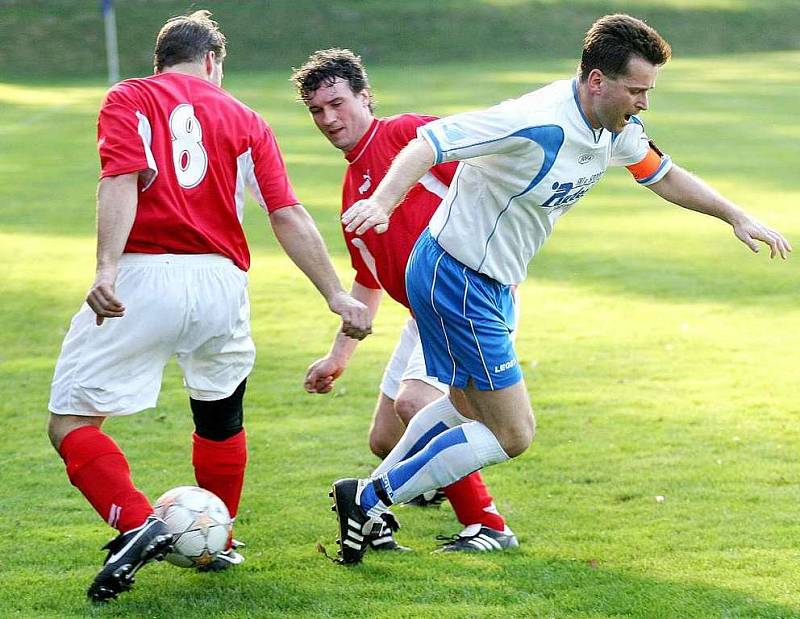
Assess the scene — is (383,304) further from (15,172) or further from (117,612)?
(15,172)

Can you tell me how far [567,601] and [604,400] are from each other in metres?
3.12

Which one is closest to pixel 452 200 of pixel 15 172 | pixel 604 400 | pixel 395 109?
pixel 604 400

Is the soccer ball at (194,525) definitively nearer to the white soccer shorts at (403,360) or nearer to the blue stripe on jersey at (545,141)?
the white soccer shorts at (403,360)

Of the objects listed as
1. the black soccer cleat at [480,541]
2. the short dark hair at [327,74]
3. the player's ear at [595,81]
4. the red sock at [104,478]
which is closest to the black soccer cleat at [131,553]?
the red sock at [104,478]

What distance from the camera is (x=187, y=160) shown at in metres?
4.39

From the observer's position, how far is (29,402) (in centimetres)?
729

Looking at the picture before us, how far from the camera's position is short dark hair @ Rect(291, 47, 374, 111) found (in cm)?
502

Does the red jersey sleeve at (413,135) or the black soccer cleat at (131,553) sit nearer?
the black soccer cleat at (131,553)

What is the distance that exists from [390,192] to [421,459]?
1197 millimetres

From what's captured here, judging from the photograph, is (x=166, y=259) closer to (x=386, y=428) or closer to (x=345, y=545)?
(x=345, y=545)

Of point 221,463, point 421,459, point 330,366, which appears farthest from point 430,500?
point 221,463

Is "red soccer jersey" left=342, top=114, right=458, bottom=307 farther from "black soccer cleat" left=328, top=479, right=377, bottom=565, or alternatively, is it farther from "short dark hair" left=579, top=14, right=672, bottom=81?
"short dark hair" left=579, top=14, right=672, bottom=81

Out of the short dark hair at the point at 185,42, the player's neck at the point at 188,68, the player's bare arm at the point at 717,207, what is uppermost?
the short dark hair at the point at 185,42

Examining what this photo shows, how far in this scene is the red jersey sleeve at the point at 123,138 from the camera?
422 centimetres
